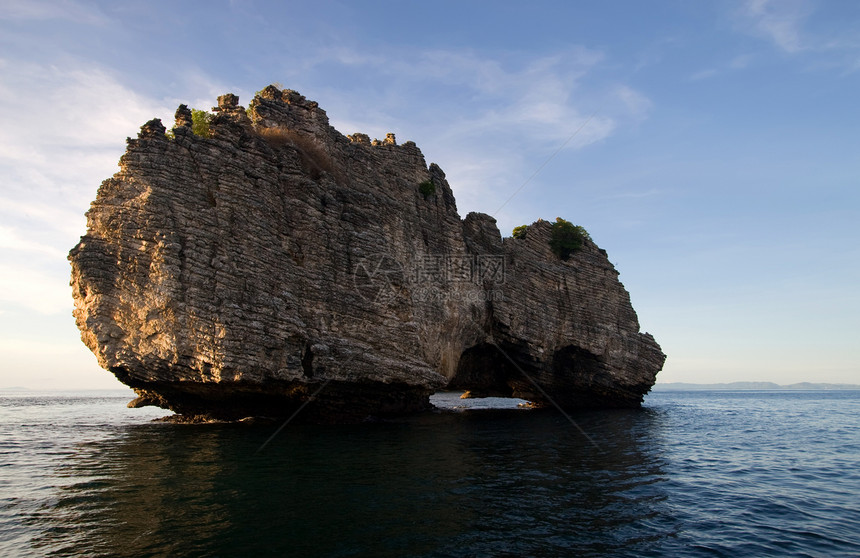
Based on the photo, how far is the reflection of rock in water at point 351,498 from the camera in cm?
1008

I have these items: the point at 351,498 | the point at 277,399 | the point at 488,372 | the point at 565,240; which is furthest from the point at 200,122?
the point at 565,240

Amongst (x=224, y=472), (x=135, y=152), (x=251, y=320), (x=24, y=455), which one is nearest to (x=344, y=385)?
(x=251, y=320)

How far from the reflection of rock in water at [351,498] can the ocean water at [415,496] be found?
56 millimetres

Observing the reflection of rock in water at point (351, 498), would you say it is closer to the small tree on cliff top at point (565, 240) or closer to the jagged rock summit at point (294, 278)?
the jagged rock summit at point (294, 278)

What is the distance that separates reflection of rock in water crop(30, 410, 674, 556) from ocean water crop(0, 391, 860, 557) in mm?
56

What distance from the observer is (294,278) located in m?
26.3

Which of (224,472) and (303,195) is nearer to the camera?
(224,472)

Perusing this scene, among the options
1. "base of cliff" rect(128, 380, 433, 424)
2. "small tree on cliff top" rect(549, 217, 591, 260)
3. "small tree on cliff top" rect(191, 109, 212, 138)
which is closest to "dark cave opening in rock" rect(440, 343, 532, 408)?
"base of cliff" rect(128, 380, 433, 424)

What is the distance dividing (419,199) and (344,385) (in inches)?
634

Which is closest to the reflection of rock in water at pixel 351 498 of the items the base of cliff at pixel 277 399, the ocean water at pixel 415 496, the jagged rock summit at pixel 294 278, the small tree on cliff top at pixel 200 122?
the ocean water at pixel 415 496

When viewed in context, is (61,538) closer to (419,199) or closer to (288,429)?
(288,429)

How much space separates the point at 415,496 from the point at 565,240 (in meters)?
36.1

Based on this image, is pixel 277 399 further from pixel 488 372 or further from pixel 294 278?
pixel 488 372

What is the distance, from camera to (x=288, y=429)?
2498 centimetres
